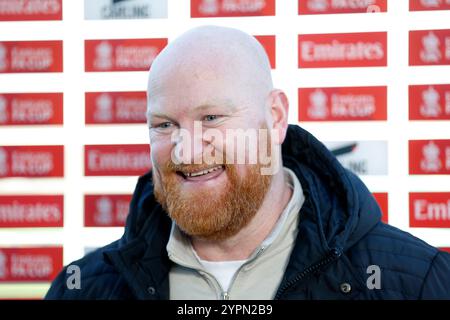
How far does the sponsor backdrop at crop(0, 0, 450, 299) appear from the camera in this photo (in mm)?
1488

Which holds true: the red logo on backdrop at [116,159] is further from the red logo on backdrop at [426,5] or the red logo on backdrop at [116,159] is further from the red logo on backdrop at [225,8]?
the red logo on backdrop at [426,5]

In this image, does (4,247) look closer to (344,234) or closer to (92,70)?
(92,70)

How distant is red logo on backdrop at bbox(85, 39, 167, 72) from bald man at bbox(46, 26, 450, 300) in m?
0.41

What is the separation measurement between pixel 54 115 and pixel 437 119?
116 centimetres

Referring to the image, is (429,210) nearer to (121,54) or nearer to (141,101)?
(141,101)

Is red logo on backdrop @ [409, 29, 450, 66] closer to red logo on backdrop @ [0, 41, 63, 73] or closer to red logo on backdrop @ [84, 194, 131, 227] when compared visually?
red logo on backdrop @ [84, 194, 131, 227]

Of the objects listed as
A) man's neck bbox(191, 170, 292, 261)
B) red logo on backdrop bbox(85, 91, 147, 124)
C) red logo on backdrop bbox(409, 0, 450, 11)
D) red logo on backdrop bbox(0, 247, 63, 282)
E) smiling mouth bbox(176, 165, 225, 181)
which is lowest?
red logo on backdrop bbox(0, 247, 63, 282)

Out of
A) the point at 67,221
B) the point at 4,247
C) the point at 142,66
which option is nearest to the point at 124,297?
the point at 67,221

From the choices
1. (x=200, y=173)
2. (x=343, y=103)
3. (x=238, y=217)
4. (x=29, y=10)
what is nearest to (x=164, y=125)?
(x=200, y=173)

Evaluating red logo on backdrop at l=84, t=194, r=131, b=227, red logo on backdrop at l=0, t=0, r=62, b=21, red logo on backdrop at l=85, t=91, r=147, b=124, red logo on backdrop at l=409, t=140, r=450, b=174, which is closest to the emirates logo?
red logo on backdrop at l=409, t=140, r=450, b=174

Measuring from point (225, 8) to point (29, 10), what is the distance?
61cm

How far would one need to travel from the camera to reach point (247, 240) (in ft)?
3.91

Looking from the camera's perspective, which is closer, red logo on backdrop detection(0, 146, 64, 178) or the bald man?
the bald man

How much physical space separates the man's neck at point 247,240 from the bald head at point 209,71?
242 mm
